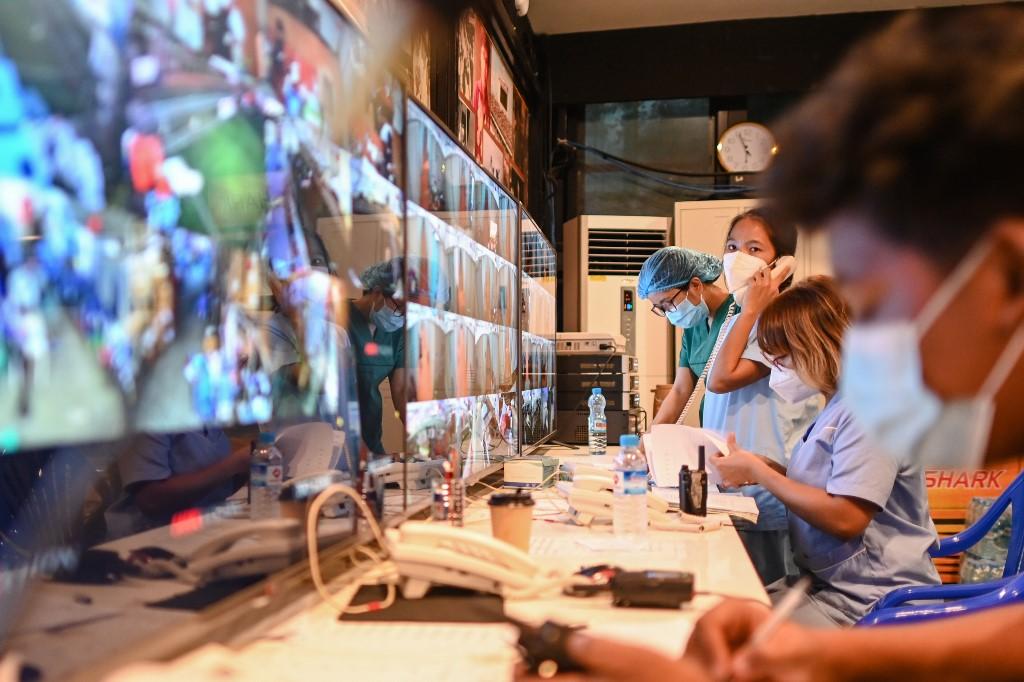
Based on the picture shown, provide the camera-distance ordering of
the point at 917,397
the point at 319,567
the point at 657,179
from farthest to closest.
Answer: the point at 657,179
the point at 319,567
the point at 917,397

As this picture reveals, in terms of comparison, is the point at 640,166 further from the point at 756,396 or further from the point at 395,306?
the point at 395,306

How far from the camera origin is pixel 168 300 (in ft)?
3.55

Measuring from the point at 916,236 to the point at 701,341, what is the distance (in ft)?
9.40

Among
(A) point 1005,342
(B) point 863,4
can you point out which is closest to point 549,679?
(A) point 1005,342

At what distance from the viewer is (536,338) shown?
3.45m

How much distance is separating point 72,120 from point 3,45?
0.10 metres

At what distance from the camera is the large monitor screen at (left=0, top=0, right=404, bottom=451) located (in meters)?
0.84

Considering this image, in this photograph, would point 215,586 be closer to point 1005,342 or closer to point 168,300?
point 168,300

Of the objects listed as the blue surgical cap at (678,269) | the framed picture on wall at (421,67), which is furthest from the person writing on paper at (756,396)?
the framed picture on wall at (421,67)

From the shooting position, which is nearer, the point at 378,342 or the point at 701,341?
the point at 378,342

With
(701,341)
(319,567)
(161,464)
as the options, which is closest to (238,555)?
(319,567)

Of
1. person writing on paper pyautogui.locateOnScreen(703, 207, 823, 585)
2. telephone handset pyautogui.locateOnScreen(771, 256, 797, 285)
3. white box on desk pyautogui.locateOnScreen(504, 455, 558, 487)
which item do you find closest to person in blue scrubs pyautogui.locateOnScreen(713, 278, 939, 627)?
person writing on paper pyautogui.locateOnScreen(703, 207, 823, 585)

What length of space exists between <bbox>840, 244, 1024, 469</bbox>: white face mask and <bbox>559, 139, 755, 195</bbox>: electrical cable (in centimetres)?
491

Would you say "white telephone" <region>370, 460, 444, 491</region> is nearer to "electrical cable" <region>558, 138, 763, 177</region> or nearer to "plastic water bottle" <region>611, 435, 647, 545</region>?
"plastic water bottle" <region>611, 435, 647, 545</region>
